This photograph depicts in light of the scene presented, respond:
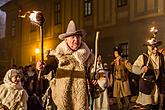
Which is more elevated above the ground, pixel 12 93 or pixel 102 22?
pixel 102 22

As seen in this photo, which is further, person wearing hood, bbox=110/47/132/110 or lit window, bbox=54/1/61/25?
lit window, bbox=54/1/61/25

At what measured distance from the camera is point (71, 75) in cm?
554

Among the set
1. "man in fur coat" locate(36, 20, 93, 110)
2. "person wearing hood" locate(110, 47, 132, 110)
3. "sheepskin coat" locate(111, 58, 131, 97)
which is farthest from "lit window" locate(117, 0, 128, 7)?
"man in fur coat" locate(36, 20, 93, 110)

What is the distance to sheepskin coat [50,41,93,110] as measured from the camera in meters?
5.51

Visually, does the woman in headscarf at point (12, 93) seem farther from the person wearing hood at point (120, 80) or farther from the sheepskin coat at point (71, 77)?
the person wearing hood at point (120, 80)

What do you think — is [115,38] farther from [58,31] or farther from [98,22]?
[58,31]

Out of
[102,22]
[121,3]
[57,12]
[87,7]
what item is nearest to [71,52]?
[121,3]

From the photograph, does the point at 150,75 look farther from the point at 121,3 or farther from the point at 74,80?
the point at 121,3

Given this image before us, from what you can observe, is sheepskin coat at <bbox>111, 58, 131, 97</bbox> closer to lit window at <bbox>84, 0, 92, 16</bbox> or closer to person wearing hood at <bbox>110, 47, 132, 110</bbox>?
person wearing hood at <bbox>110, 47, 132, 110</bbox>

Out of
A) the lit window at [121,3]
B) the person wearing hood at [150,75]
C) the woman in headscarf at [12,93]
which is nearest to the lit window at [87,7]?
the lit window at [121,3]

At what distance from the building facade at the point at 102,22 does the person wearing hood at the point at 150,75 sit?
7532 mm

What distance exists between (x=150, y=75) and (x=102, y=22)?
40.1 ft

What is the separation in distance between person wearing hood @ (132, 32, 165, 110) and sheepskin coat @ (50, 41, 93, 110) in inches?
152

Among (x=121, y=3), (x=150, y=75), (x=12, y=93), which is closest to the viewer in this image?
(x=12, y=93)
